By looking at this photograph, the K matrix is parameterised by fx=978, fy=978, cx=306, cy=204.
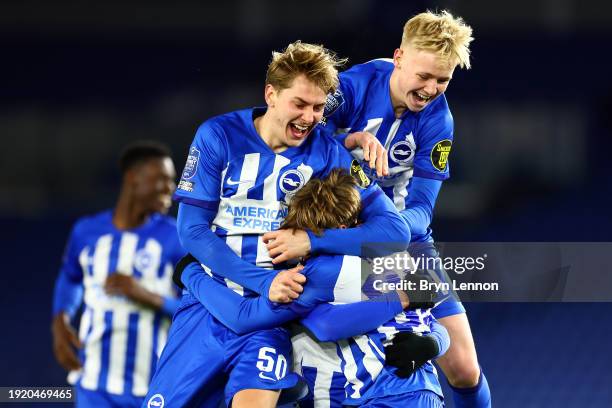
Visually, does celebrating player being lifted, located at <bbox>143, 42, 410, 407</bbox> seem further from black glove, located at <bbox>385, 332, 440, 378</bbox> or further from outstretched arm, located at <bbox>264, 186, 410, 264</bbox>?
black glove, located at <bbox>385, 332, 440, 378</bbox>

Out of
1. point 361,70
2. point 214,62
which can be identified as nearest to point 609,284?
point 361,70

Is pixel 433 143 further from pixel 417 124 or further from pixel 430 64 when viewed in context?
pixel 430 64

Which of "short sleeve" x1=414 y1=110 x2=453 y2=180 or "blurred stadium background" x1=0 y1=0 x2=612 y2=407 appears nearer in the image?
"short sleeve" x1=414 y1=110 x2=453 y2=180

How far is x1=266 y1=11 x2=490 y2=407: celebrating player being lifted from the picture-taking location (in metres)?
3.42

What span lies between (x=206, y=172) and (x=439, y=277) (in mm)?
936

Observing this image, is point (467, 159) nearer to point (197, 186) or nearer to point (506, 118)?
point (506, 118)

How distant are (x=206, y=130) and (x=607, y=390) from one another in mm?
4767

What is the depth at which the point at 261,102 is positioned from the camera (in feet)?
28.3

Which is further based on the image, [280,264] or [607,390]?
[607,390]

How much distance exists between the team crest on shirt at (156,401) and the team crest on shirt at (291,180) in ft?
2.47

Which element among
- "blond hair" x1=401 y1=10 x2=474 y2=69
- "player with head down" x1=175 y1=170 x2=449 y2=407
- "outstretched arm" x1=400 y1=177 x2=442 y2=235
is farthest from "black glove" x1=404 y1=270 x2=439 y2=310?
"blond hair" x1=401 y1=10 x2=474 y2=69

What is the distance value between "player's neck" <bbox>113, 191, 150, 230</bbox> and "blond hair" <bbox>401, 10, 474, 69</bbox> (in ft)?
7.72

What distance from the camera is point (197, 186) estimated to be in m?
3.10

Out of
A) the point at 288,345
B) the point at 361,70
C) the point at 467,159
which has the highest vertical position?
the point at 467,159
